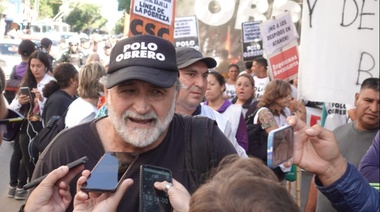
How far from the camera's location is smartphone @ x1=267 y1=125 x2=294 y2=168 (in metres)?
2.02

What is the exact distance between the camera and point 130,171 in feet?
7.95

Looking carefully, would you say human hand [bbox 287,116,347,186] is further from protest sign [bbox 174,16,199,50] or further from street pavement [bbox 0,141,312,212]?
protest sign [bbox 174,16,199,50]

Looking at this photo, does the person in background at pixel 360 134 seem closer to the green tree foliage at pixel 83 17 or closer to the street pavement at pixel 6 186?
the street pavement at pixel 6 186

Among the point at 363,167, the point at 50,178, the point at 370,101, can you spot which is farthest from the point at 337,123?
the point at 50,178

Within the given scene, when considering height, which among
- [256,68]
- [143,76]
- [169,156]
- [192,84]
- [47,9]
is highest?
[143,76]

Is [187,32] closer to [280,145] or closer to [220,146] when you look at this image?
[220,146]

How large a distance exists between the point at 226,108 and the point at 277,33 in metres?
3.49

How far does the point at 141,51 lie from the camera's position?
2521mm

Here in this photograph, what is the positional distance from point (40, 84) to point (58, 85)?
3.30 feet

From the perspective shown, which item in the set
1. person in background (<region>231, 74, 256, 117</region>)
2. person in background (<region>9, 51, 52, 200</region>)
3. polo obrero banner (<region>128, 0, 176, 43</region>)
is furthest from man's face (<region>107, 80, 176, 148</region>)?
person in background (<region>231, 74, 256, 117</region>)

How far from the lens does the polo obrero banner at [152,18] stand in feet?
20.8

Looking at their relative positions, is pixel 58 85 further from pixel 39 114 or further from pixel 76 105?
pixel 76 105

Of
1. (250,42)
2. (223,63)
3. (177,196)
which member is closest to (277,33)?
(250,42)

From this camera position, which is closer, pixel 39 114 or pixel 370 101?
pixel 370 101
